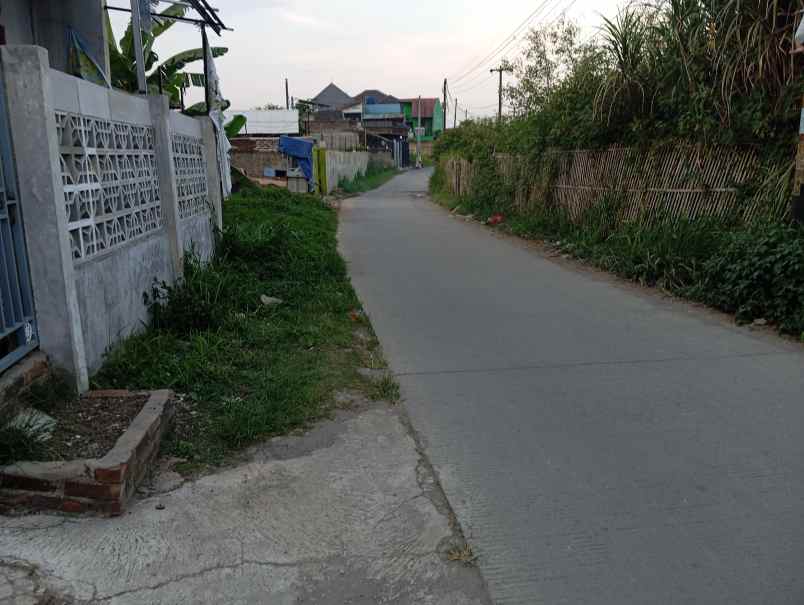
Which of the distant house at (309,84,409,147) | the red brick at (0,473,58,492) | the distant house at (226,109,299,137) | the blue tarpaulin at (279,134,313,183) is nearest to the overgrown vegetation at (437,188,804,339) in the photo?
the red brick at (0,473,58,492)

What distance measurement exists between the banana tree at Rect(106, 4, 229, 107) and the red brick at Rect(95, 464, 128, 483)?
990cm

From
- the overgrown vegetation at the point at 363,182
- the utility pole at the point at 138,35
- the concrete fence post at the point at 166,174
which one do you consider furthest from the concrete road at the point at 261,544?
the overgrown vegetation at the point at 363,182

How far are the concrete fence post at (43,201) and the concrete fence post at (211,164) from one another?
17.6 feet

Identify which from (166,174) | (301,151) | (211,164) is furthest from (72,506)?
(301,151)

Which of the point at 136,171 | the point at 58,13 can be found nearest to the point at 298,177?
the point at 58,13

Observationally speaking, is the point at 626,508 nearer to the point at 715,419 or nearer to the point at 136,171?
the point at 715,419

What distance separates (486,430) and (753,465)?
1.55 m

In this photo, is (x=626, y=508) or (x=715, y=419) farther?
(x=715, y=419)

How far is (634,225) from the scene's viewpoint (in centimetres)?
1058

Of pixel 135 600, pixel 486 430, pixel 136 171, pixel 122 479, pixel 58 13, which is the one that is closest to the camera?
pixel 135 600

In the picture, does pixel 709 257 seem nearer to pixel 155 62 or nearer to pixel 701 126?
pixel 701 126

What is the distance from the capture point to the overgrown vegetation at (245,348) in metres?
4.42

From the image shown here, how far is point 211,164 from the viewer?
31.3ft

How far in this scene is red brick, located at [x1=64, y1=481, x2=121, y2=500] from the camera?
3.23 meters
